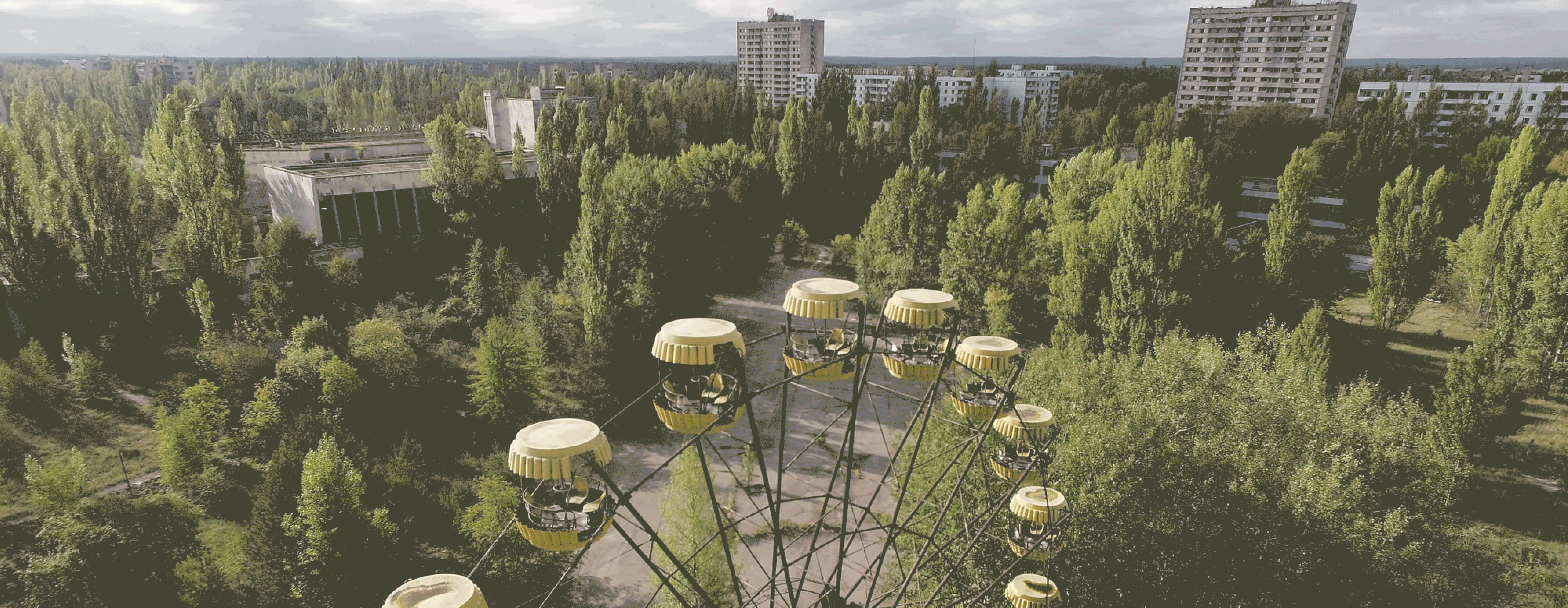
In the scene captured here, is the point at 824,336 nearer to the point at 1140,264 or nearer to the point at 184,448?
the point at 1140,264

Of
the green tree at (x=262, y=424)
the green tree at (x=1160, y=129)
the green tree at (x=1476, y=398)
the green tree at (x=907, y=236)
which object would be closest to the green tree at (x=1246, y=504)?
the green tree at (x=1476, y=398)

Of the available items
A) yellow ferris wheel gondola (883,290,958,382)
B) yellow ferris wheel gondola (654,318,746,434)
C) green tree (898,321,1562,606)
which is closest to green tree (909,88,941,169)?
green tree (898,321,1562,606)

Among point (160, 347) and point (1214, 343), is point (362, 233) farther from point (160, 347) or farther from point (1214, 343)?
point (1214, 343)

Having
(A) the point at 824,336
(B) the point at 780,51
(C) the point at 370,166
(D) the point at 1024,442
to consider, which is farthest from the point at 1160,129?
(B) the point at 780,51

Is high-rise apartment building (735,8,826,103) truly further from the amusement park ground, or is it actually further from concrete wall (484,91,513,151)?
the amusement park ground

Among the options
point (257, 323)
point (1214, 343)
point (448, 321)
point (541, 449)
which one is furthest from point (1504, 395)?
point (257, 323)

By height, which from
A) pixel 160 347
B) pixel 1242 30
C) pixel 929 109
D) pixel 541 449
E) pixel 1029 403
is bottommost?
pixel 160 347
